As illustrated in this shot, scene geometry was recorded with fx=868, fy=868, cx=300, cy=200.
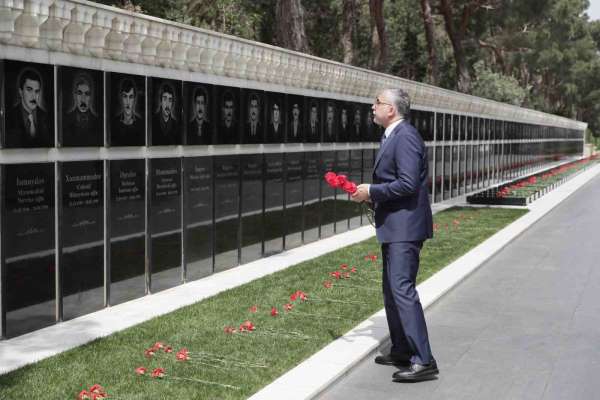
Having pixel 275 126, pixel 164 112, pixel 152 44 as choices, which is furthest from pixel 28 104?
pixel 275 126

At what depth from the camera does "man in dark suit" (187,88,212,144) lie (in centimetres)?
1048

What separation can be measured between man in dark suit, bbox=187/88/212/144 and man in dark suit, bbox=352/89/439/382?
4.68m

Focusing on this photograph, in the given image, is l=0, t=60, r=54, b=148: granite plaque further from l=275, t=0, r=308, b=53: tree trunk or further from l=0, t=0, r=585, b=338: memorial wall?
l=275, t=0, r=308, b=53: tree trunk

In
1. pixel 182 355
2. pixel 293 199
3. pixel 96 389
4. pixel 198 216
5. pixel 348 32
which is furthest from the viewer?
pixel 348 32

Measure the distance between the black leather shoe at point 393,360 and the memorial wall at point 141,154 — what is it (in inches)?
123

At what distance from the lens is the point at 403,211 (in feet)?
19.8

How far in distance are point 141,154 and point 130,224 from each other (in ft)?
2.55

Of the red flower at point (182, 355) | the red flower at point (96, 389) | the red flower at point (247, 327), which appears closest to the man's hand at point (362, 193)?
the red flower at point (182, 355)

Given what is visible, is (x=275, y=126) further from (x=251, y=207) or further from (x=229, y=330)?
(x=229, y=330)

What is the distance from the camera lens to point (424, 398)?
578 cm

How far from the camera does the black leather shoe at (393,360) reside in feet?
21.3

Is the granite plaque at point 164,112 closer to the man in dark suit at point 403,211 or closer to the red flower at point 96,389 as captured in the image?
the man in dark suit at point 403,211

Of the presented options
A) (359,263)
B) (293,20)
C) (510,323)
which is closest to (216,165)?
(359,263)

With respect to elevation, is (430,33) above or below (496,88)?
above
